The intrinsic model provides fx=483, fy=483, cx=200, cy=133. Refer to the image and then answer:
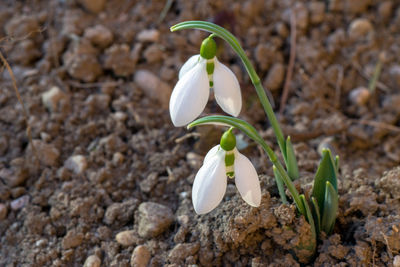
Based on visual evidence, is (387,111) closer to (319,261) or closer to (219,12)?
(219,12)

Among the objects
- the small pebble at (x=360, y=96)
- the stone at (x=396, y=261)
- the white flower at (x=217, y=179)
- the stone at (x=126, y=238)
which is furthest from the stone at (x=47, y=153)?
the small pebble at (x=360, y=96)

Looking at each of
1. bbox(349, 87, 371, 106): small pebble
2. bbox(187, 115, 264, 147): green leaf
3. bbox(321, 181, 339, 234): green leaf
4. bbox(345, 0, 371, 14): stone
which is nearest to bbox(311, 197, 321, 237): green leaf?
bbox(321, 181, 339, 234): green leaf

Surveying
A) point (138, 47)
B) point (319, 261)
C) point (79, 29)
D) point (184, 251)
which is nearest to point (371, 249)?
point (319, 261)

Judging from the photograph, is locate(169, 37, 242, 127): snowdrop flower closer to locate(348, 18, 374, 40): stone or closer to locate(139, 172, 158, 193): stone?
locate(139, 172, 158, 193): stone

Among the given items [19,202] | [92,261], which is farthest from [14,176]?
[92,261]

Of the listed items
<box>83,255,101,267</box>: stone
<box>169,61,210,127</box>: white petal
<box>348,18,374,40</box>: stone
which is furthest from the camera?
<box>348,18,374,40</box>: stone
